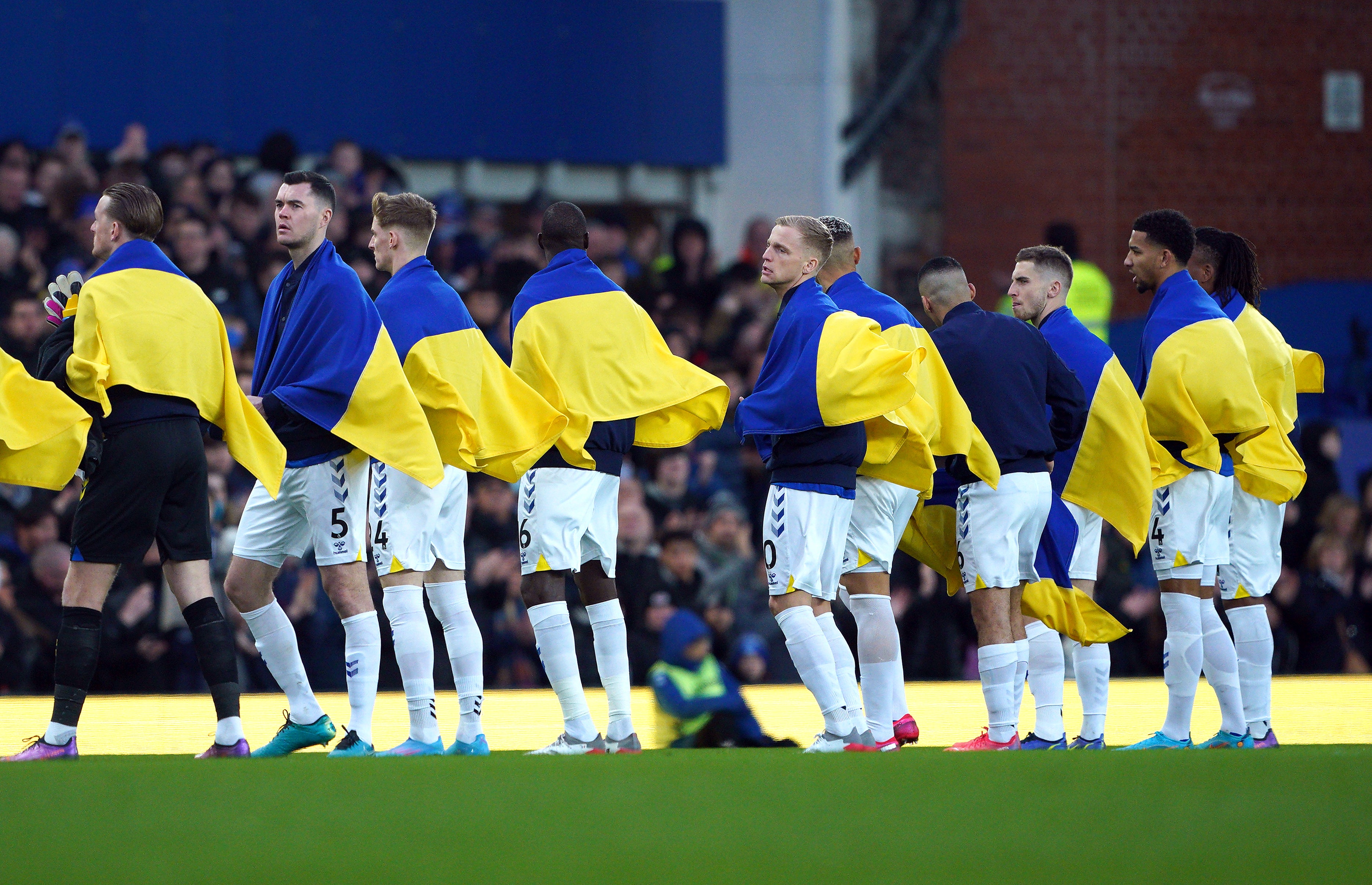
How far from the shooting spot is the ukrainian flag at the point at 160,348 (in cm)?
640

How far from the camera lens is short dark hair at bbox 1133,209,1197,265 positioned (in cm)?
788

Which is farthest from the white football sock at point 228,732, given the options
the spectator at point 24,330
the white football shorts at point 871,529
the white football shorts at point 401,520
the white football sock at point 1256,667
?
the spectator at point 24,330

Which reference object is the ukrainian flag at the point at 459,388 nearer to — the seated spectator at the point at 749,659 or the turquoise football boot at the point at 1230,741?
the turquoise football boot at the point at 1230,741

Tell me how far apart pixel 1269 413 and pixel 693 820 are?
4213mm

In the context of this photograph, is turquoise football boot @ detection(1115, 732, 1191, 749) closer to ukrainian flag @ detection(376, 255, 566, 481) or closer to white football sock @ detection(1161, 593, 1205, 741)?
white football sock @ detection(1161, 593, 1205, 741)

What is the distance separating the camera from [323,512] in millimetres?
6812

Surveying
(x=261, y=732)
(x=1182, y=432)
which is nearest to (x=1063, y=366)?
(x=1182, y=432)

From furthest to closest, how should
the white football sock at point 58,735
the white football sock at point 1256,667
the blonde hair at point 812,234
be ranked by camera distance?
the white football sock at point 1256,667
the blonde hair at point 812,234
the white football sock at point 58,735

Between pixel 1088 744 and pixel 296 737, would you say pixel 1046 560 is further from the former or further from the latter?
pixel 296 737

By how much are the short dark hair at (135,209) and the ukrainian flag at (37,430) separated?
0.68 meters

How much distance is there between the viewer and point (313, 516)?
682 cm

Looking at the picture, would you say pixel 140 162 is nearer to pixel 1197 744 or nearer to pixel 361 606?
pixel 361 606

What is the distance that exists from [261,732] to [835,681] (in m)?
2.77

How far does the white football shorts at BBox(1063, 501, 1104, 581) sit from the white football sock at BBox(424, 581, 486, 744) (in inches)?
109
